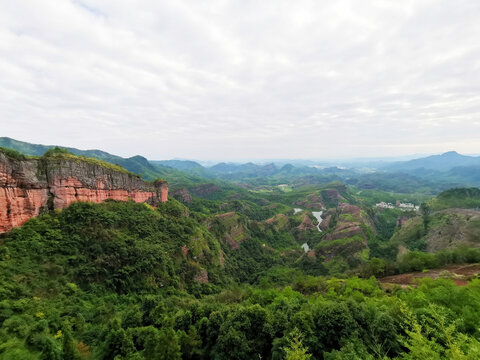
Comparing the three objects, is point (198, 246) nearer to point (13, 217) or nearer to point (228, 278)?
point (228, 278)

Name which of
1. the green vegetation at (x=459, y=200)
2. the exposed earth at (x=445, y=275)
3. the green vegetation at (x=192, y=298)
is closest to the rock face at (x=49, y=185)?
the green vegetation at (x=192, y=298)

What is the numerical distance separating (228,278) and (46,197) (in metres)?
45.2

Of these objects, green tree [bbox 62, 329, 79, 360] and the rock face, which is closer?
green tree [bbox 62, 329, 79, 360]

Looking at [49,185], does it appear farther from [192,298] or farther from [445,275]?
[445,275]

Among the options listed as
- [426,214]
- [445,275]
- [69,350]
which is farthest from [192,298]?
[426,214]

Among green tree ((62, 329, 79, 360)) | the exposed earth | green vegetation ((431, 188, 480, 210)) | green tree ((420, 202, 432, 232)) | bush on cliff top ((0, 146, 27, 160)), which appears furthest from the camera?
green vegetation ((431, 188, 480, 210))

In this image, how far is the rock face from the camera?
28.2 metres

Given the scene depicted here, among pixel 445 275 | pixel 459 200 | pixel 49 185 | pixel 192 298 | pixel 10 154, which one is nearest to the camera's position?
pixel 10 154

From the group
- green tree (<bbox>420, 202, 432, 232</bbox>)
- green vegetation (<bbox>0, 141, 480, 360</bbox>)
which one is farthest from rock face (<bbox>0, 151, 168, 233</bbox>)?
green tree (<bbox>420, 202, 432, 232</bbox>)

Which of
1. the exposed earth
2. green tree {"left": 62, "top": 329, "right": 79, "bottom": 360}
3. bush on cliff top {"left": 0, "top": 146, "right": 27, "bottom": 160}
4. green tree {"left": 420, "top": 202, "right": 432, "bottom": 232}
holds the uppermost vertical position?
bush on cliff top {"left": 0, "top": 146, "right": 27, "bottom": 160}

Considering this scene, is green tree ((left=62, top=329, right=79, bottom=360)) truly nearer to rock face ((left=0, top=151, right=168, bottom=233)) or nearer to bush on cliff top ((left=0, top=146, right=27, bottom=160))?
rock face ((left=0, top=151, right=168, bottom=233))

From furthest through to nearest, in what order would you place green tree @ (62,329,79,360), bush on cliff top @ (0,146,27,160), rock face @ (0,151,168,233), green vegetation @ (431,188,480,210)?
1. green vegetation @ (431,188,480,210)
2. bush on cliff top @ (0,146,27,160)
3. rock face @ (0,151,168,233)
4. green tree @ (62,329,79,360)

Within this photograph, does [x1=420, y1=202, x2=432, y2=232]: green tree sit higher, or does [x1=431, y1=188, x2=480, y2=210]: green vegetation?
[x1=431, y1=188, x2=480, y2=210]: green vegetation

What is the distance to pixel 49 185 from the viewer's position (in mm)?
34281
